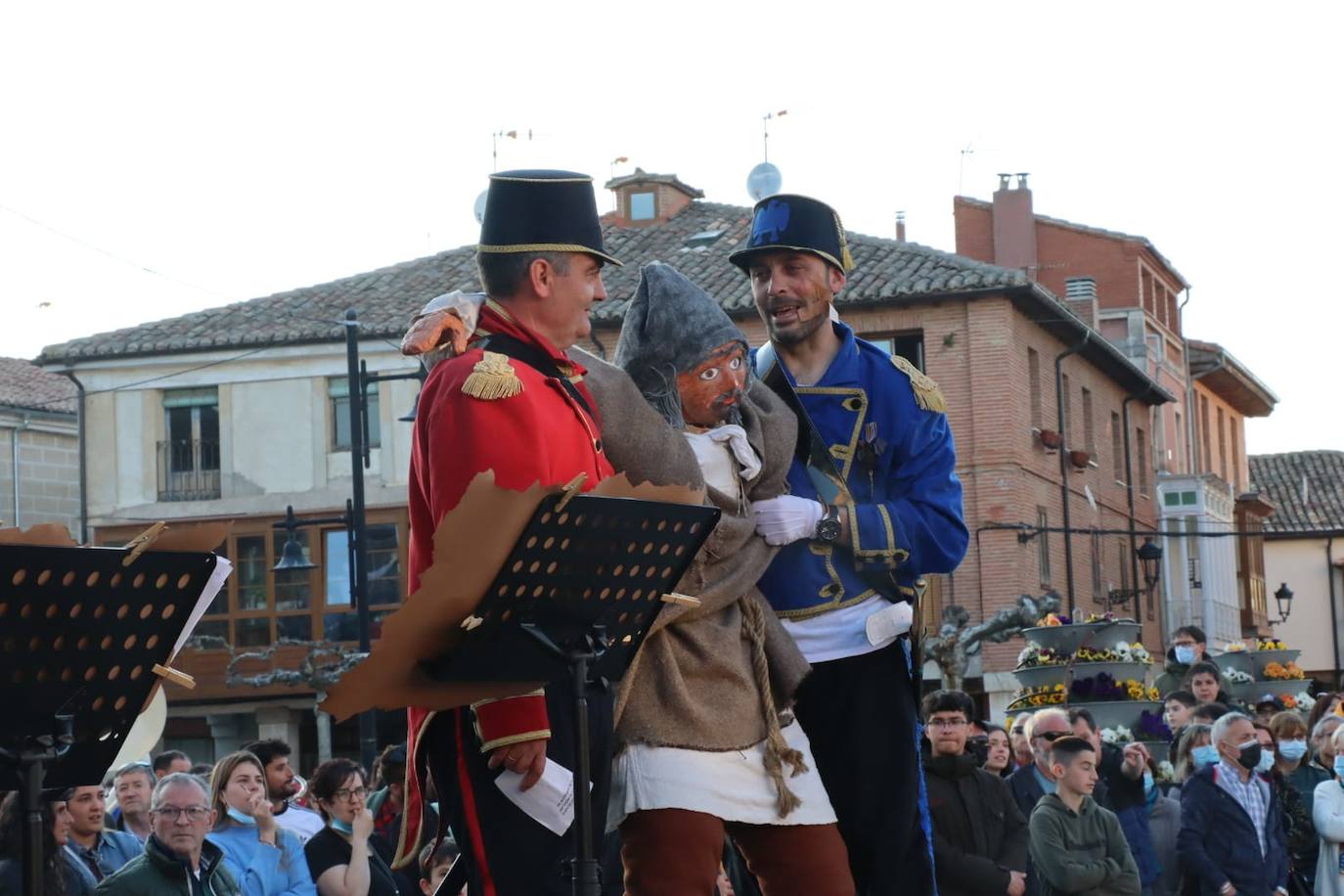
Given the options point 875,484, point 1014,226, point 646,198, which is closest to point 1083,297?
point 1014,226

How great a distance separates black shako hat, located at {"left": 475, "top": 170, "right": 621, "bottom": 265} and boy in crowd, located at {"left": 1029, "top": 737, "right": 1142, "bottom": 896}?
6.41 metres

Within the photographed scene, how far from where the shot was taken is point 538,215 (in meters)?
4.99

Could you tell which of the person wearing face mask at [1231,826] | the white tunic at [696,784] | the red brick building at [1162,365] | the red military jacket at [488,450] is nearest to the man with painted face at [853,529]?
the white tunic at [696,784]

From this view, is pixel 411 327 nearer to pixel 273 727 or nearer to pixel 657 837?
pixel 657 837

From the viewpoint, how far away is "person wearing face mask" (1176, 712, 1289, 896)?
40.0 feet

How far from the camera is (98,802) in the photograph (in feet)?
28.1

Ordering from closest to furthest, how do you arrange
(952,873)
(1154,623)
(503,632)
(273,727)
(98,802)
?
(503,632) → (98,802) → (952,873) → (273,727) → (1154,623)

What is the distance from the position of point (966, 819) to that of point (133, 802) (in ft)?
13.0

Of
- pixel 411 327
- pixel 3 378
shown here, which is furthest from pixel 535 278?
pixel 3 378

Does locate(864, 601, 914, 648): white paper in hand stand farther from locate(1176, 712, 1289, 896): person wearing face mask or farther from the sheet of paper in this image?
locate(1176, 712, 1289, 896): person wearing face mask

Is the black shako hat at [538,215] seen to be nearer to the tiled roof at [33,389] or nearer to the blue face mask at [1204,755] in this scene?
the blue face mask at [1204,755]

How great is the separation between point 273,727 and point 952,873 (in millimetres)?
28252

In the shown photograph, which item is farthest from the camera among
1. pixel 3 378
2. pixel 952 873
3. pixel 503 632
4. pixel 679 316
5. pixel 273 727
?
pixel 3 378

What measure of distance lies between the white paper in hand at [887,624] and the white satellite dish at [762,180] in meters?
28.9
